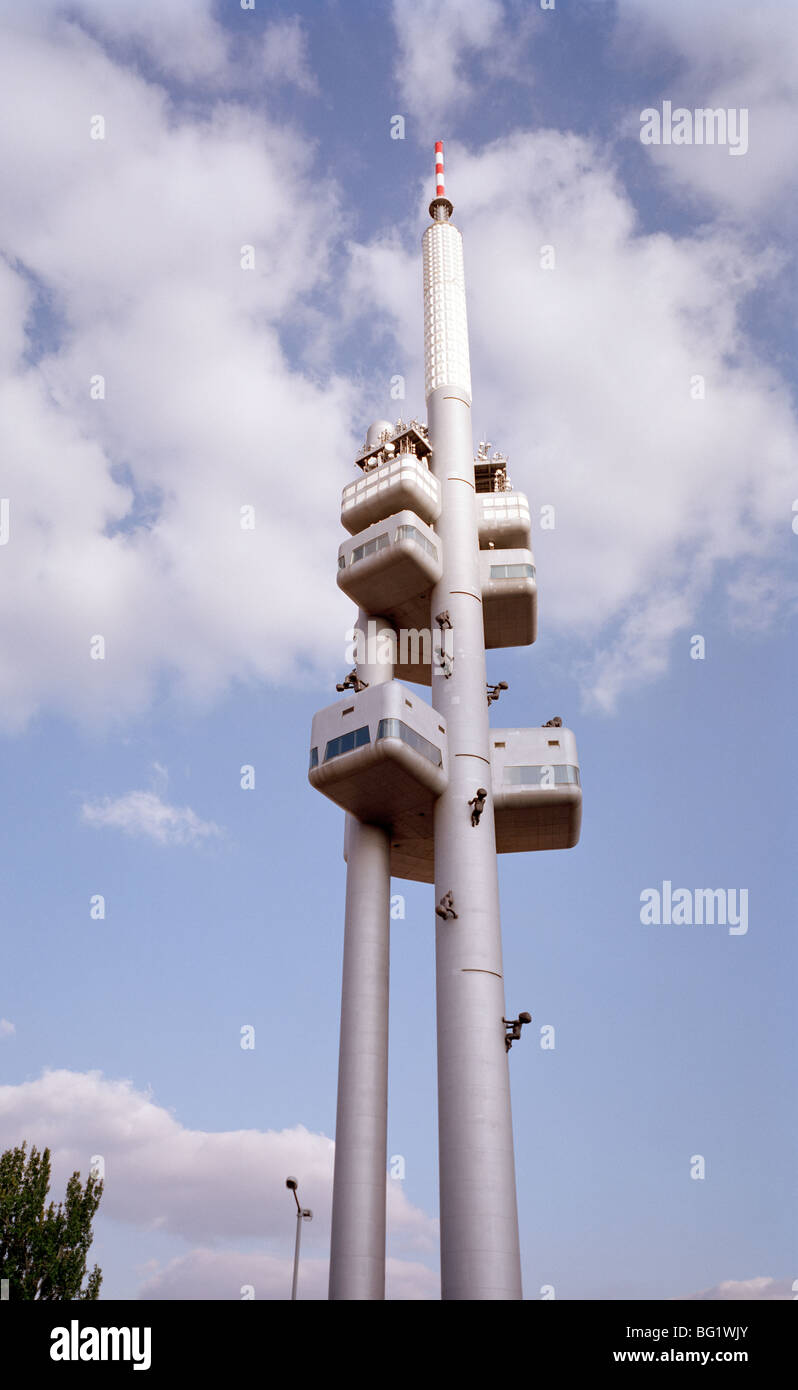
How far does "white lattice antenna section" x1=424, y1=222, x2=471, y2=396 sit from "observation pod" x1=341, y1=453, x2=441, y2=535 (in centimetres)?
960

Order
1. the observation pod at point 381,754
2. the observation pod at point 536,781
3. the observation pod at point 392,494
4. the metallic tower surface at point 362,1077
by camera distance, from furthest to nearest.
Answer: the observation pod at point 392,494, the observation pod at point 536,781, the observation pod at point 381,754, the metallic tower surface at point 362,1077

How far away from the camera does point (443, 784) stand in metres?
55.7

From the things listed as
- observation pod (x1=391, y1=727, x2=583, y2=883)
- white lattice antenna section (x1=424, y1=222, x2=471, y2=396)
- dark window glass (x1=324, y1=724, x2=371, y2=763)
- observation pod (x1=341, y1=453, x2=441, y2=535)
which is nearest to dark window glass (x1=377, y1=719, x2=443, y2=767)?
dark window glass (x1=324, y1=724, x2=371, y2=763)

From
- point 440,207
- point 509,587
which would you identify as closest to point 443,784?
point 509,587

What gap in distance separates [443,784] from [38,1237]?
36.0 metres

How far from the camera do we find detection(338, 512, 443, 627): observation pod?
60906 mm

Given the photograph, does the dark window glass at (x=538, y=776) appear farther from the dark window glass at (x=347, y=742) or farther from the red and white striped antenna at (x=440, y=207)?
the red and white striped antenna at (x=440, y=207)

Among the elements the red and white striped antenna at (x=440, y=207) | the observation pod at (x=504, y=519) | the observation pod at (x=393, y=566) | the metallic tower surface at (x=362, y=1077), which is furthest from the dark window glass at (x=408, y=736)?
the red and white striped antenna at (x=440, y=207)

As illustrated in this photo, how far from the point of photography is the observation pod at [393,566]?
6091 centimetres

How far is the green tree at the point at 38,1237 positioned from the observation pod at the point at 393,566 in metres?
39.6

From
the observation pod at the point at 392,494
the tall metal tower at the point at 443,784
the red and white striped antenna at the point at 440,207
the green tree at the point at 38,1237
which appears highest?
the red and white striped antenna at the point at 440,207

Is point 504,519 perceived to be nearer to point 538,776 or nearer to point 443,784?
point 538,776

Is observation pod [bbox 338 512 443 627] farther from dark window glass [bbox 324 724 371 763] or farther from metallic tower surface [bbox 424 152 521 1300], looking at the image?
dark window glass [bbox 324 724 371 763]
